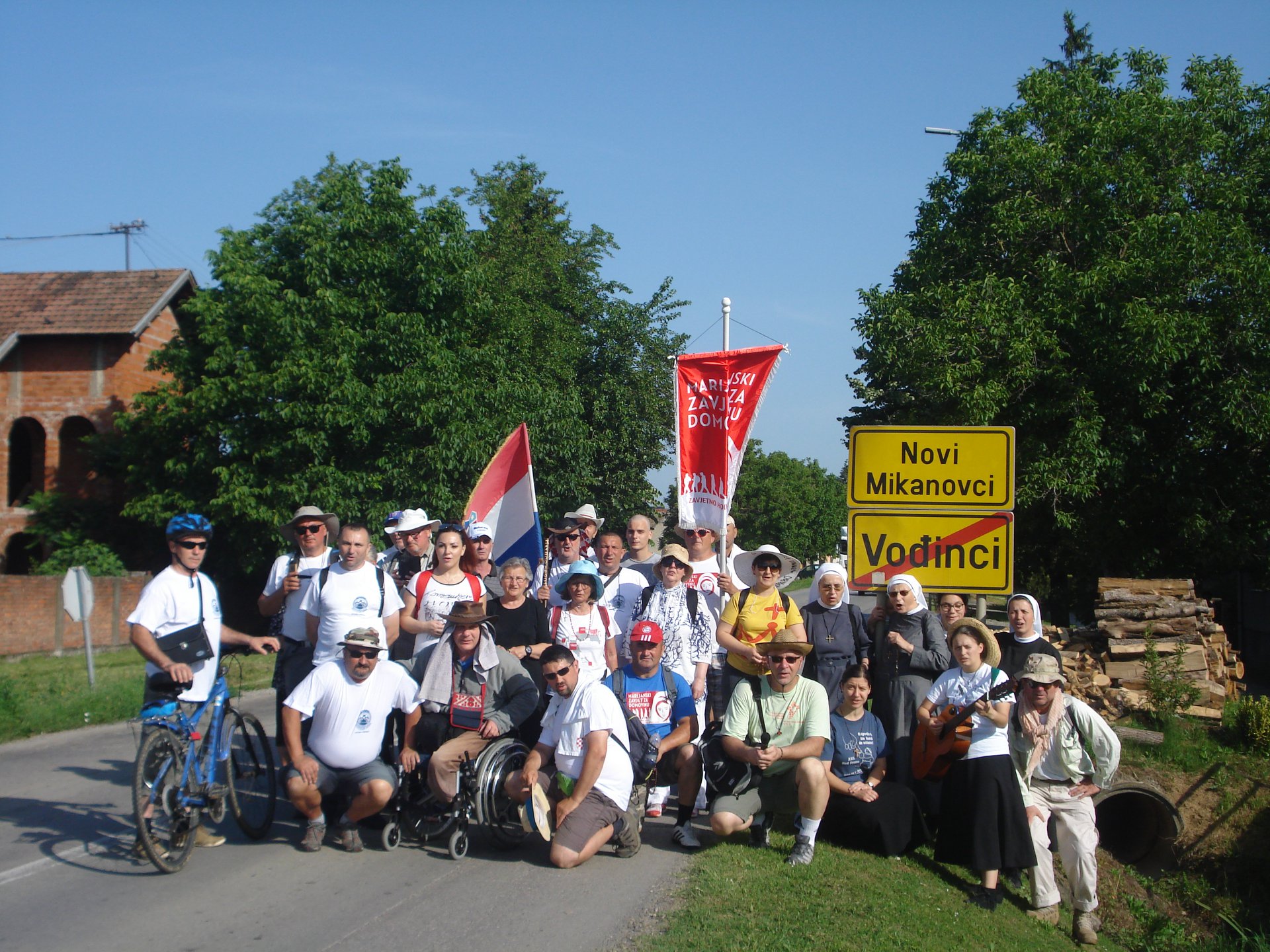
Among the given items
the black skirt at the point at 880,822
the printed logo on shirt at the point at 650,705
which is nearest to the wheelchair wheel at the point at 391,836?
the printed logo on shirt at the point at 650,705

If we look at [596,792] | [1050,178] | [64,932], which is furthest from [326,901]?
[1050,178]

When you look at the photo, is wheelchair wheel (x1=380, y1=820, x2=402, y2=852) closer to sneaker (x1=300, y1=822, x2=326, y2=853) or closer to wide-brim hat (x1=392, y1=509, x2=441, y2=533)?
sneaker (x1=300, y1=822, x2=326, y2=853)

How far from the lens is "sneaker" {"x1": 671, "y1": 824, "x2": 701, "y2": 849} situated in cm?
709

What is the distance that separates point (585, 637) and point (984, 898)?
305 centimetres

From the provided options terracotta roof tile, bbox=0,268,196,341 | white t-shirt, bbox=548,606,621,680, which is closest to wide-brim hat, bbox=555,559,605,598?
white t-shirt, bbox=548,606,621,680

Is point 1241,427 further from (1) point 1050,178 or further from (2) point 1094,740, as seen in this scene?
(2) point 1094,740

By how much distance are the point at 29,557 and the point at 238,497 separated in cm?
934

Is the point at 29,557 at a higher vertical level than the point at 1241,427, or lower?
lower

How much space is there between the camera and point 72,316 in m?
29.3

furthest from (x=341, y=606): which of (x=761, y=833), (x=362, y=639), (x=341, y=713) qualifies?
(x=761, y=833)

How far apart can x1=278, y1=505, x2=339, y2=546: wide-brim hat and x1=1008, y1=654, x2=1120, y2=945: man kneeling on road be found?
4.91 metres

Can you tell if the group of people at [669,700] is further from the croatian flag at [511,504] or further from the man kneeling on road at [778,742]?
the croatian flag at [511,504]

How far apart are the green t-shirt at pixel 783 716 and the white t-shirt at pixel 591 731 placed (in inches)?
30.0

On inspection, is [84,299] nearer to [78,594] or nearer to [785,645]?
[78,594]
